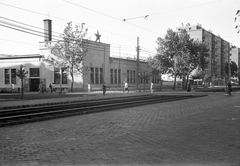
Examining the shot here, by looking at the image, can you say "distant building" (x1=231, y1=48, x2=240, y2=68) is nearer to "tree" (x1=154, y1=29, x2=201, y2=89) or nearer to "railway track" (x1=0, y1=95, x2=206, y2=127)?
"tree" (x1=154, y1=29, x2=201, y2=89)

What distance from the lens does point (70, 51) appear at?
42.2m

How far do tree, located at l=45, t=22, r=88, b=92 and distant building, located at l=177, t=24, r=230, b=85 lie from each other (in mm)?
56189

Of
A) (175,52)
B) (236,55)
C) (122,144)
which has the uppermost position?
(236,55)

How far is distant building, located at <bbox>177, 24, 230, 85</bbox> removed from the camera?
106375mm

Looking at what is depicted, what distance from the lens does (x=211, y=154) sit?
562 centimetres

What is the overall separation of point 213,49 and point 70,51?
8180 centimetres

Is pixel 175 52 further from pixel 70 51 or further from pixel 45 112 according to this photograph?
pixel 45 112

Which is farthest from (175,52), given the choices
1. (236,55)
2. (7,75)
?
(236,55)

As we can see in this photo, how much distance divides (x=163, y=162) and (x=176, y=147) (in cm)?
121

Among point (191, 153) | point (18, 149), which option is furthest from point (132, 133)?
point (18, 149)

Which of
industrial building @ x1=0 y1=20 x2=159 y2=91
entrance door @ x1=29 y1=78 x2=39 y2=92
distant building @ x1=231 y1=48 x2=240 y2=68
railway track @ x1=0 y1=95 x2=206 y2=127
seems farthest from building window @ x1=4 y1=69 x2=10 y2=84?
distant building @ x1=231 y1=48 x2=240 y2=68

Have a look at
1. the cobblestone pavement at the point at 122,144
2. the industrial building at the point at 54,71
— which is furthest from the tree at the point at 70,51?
the cobblestone pavement at the point at 122,144

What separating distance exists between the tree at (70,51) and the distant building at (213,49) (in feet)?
184

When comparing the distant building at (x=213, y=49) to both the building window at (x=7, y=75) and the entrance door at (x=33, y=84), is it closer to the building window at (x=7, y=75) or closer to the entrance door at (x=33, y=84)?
the entrance door at (x=33, y=84)
